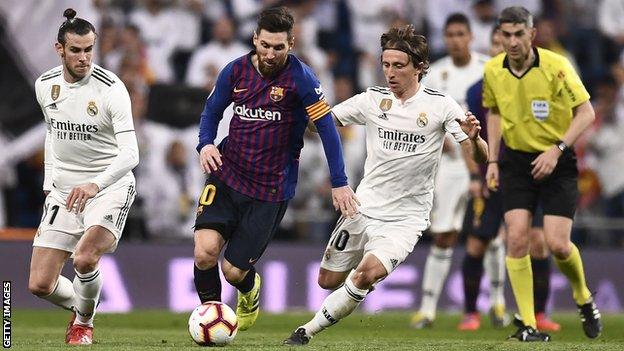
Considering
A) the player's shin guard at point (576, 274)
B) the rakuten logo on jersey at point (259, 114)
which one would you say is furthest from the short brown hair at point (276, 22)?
the player's shin guard at point (576, 274)

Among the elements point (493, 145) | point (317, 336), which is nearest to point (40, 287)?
point (317, 336)

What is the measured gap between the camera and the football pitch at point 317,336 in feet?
31.3

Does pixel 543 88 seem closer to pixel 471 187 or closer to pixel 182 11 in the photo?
pixel 471 187

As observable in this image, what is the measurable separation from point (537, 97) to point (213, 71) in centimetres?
667

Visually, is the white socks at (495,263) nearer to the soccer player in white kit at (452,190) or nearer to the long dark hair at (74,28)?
the soccer player in white kit at (452,190)

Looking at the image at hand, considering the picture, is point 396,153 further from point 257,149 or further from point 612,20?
point 612,20

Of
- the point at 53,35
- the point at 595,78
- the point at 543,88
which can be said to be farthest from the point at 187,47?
the point at 543,88

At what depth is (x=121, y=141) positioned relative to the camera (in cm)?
954

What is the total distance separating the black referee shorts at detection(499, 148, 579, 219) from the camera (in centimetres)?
1060

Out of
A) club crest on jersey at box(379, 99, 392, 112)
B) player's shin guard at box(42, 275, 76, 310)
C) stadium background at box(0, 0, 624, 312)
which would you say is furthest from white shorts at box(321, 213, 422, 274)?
stadium background at box(0, 0, 624, 312)

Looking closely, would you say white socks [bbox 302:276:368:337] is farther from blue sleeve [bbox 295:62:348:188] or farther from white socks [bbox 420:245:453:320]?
white socks [bbox 420:245:453:320]

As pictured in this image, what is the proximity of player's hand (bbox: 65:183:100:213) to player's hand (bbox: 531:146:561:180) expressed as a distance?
131 inches

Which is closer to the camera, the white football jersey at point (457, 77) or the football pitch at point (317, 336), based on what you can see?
the football pitch at point (317, 336)

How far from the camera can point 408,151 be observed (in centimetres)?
998
